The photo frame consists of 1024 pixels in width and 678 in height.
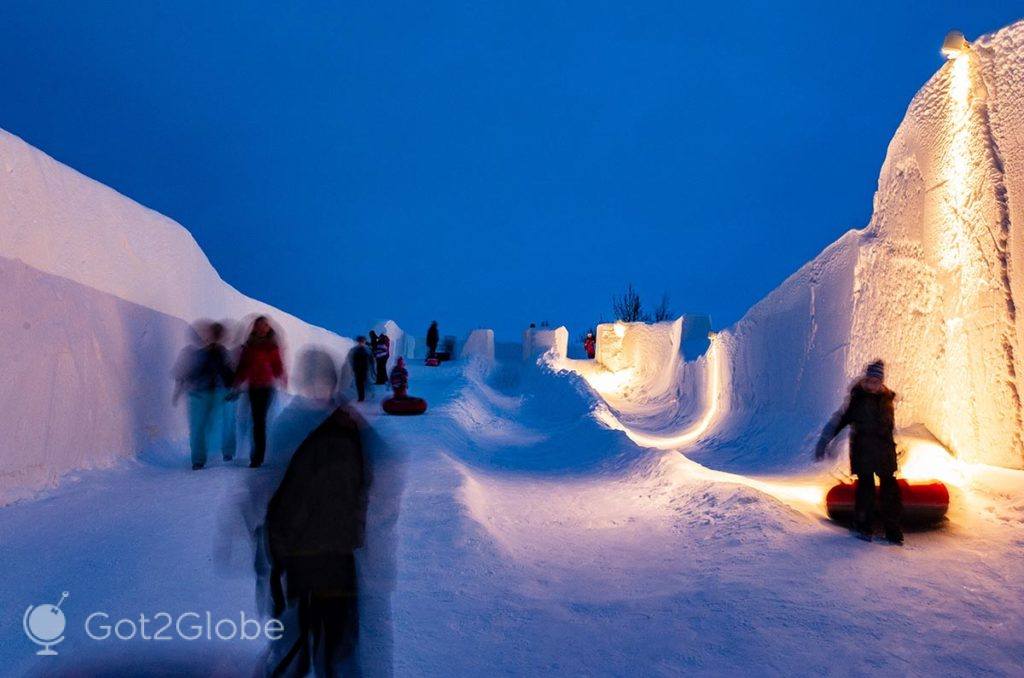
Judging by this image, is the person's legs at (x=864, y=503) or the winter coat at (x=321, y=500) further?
the person's legs at (x=864, y=503)

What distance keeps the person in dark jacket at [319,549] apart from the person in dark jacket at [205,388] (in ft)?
16.7

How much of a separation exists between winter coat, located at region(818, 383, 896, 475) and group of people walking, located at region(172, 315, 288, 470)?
5982 millimetres

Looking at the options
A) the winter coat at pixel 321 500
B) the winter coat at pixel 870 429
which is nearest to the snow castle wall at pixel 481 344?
the winter coat at pixel 870 429

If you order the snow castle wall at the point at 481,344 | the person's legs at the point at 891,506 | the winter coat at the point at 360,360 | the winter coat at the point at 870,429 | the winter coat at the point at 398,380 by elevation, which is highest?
the snow castle wall at the point at 481,344

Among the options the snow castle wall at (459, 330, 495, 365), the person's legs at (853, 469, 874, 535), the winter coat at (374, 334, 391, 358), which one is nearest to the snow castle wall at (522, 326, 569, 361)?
the snow castle wall at (459, 330, 495, 365)

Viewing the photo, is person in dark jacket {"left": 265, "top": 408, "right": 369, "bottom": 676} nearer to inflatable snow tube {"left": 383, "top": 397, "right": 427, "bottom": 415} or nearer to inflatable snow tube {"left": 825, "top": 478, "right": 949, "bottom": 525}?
inflatable snow tube {"left": 825, "top": 478, "right": 949, "bottom": 525}

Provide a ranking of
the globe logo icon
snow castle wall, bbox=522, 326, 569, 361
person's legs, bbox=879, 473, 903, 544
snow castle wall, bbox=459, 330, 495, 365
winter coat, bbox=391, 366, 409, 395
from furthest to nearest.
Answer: snow castle wall, bbox=522, 326, 569, 361
snow castle wall, bbox=459, 330, 495, 365
winter coat, bbox=391, 366, 409, 395
person's legs, bbox=879, 473, 903, 544
the globe logo icon

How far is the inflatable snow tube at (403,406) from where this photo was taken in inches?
543

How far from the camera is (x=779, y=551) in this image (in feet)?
16.9

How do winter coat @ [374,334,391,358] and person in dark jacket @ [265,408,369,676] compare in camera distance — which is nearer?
person in dark jacket @ [265,408,369,676]

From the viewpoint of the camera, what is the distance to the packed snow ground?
3383mm

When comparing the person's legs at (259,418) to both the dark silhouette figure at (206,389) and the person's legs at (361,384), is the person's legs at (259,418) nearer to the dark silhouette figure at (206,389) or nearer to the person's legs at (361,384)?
the dark silhouette figure at (206,389)

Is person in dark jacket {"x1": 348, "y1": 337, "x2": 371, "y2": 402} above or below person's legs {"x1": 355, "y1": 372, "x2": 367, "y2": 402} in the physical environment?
above

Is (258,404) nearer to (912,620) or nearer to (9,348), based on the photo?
(9,348)
